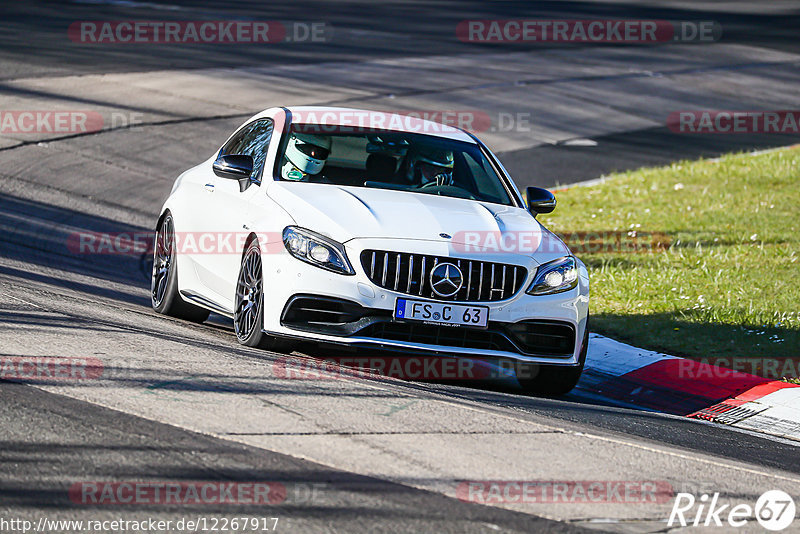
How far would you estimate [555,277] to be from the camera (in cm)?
762

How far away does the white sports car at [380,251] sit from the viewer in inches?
285

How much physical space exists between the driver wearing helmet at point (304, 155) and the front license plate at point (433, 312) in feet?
5.01

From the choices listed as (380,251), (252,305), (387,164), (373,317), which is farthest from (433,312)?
(387,164)

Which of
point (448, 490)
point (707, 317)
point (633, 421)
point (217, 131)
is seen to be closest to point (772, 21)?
point (217, 131)

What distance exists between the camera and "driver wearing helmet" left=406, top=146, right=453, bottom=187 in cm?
857

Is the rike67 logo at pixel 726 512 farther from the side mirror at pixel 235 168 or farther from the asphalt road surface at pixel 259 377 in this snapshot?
the side mirror at pixel 235 168

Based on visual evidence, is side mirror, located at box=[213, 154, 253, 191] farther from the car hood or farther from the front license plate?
the front license plate

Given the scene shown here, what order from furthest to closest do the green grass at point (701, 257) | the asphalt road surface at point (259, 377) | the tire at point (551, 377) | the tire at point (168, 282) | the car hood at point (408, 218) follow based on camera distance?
the green grass at point (701, 257) < the tire at point (168, 282) < the tire at point (551, 377) < the car hood at point (408, 218) < the asphalt road surface at point (259, 377)

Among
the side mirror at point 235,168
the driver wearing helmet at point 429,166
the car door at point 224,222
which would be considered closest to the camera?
the car door at point 224,222

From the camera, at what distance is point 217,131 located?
58.3 ft

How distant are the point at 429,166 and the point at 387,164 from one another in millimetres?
327

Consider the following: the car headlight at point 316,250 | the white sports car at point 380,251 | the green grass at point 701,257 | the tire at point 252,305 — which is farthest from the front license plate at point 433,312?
the green grass at point 701,257

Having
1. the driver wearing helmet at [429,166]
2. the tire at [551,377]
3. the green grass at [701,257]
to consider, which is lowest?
the green grass at [701,257]

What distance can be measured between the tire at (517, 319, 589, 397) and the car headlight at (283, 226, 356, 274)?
1.40m
